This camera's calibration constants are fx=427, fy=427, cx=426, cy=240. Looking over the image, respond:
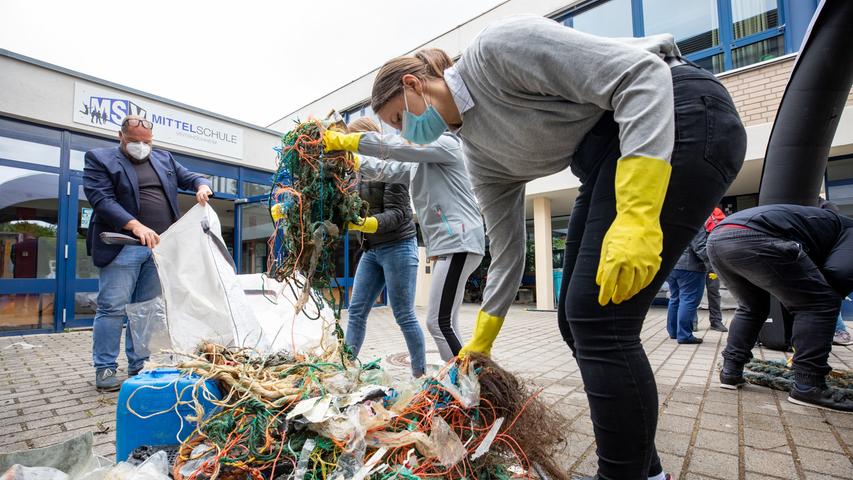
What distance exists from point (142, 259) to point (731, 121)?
149 inches

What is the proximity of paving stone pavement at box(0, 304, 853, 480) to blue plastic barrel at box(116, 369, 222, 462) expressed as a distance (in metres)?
0.62

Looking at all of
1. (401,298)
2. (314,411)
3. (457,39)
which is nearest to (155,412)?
(314,411)

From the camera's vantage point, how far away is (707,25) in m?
8.55

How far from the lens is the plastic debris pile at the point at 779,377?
9.48 ft

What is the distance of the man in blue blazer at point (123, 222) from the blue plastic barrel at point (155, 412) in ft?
5.44

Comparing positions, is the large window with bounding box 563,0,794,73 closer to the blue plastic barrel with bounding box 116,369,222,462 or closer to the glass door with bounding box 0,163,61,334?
the blue plastic barrel with bounding box 116,369,222,462

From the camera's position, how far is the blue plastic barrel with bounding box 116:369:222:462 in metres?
1.60

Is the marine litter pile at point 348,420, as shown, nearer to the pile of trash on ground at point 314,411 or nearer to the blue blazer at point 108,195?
the pile of trash on ground at point 314,411

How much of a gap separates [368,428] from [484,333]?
2.05 ft

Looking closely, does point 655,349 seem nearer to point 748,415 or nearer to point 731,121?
point 748,415

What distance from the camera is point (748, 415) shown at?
2.44 meters

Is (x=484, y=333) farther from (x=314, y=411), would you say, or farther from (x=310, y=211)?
(x=310, y=211)

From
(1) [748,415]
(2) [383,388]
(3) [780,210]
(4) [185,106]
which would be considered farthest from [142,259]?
(4) [185,106]

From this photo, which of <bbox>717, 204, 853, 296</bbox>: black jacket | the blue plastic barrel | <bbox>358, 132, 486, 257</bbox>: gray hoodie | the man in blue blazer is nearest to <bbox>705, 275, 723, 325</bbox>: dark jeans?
<bbox>717, 204, 853, 296</bbox>: black jacket
